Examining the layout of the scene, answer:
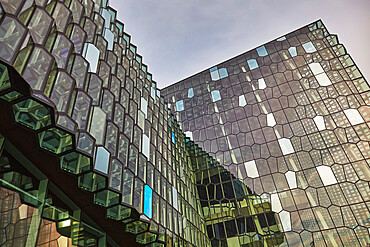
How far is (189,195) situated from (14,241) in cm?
1448

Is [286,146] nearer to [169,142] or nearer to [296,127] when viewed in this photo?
[296,127]

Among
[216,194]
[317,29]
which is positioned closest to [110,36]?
[216,194]

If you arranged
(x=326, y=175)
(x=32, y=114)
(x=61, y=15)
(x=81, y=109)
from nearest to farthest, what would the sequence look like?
(x=32, y=114) < (x=81, y=109) < (x=61, y=15) < (x=326, y=175)

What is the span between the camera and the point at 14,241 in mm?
6562

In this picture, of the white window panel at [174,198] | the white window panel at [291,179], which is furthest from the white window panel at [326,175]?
the white window panel at [174,198]

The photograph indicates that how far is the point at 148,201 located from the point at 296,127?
1408 centimetres

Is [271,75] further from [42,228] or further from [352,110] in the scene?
[42,228]

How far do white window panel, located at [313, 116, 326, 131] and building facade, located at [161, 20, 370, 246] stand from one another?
0.07 metres

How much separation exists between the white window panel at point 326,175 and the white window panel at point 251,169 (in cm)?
418

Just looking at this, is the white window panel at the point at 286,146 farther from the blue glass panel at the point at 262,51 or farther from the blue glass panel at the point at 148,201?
the blue glass panel at the point at 148,201

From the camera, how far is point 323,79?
22.8m

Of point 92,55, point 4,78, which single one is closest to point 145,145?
point 92,55

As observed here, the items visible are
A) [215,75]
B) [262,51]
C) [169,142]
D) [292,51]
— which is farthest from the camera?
[215,75]

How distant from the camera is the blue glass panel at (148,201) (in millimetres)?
11644
